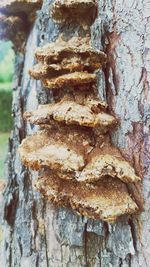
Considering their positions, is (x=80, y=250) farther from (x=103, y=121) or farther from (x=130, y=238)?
(x=103, y=121)

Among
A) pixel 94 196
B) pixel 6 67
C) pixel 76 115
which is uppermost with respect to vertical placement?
pixel 76 115

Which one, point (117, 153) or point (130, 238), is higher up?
point (117, 153)

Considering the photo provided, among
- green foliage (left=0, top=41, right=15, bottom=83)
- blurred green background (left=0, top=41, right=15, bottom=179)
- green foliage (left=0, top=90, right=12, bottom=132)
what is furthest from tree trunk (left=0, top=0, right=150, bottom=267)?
green foliage (left=0, top=41, right=15, bottom=83)

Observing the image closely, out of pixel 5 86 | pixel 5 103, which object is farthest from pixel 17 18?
pixel 5 86

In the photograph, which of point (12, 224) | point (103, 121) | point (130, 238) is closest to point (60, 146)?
point (103, 121)

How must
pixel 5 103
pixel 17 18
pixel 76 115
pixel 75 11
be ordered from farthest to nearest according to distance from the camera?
pixel 5 103 → pixel 17 18 → pixel 75 11 → pixel 76 115

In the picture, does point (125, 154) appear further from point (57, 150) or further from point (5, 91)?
point (5, 91)
